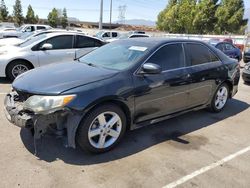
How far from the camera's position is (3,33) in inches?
840

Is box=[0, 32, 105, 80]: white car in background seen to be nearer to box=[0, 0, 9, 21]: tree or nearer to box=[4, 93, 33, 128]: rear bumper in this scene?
box=[4, 93, 33, 128]: rear bumper

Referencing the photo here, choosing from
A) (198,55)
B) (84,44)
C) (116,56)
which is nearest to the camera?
(116,56)

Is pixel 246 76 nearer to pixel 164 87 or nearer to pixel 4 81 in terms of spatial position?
pixel 164 87

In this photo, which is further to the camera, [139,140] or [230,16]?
[230,16]

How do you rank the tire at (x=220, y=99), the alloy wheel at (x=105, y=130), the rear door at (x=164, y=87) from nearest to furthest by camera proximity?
the alloy wheel at (x=105, y=130) < the rear door at (x=164, y=87) < the tire at (x=220, y=99)

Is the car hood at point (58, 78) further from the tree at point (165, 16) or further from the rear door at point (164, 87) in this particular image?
the tree at point (165, 16)

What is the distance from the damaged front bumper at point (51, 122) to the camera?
3.32 metres

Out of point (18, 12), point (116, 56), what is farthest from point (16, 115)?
point (18, 12)

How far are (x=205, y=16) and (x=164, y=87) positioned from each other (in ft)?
123

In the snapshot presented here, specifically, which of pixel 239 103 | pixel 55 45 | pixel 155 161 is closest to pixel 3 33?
pixel 55 45

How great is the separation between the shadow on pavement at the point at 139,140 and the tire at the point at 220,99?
0.14m

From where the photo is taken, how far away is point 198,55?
5.12 meters

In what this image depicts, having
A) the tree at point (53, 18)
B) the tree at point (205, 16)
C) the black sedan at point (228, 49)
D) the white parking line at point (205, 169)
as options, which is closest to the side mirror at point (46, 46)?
the white parking line at point (205, 169)

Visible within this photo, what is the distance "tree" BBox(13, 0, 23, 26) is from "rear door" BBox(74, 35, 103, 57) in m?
53.0
